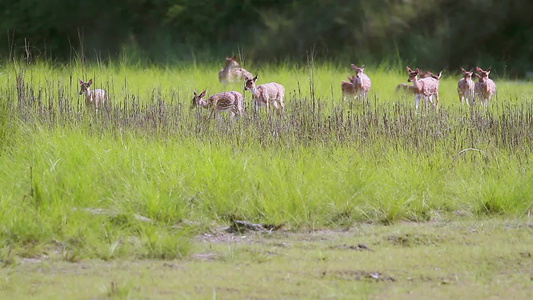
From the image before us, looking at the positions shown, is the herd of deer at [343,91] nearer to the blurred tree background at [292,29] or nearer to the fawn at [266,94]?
the fawn at [266,94]

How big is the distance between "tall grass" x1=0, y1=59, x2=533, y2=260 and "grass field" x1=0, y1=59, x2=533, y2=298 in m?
0.01

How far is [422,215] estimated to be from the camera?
6906 millimetres

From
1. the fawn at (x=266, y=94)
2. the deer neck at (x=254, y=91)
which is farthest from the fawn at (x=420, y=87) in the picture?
the deer neck at (x=254, y=91)

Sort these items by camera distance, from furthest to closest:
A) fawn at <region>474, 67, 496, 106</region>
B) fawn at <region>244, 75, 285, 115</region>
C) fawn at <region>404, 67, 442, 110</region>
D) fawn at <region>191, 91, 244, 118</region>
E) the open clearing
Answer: fawn at <region>404, 67, 442, 110</region> → fawn at <region>474, 67, 496, 106</region> → fawn at <region>244, 75, 285, 115</region> → fawn at <region>191, 91, 244, 118</region> → the open clearing

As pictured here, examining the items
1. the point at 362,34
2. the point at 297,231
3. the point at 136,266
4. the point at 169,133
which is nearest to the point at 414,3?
the point at 362,34

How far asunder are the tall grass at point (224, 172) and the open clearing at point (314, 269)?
10.5 inches

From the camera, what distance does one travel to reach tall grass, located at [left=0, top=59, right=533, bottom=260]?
19.8 ft

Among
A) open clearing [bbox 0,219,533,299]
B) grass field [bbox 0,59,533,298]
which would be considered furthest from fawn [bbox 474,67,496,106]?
open clearing [bbox 0,219,533,299]

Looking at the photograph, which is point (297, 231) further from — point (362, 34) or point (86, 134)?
point (362, 34)

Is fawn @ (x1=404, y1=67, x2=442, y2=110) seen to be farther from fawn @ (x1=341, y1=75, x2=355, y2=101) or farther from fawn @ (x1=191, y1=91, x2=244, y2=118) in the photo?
fawn @ (x1=191, y1=91, x2=244, y2=118)

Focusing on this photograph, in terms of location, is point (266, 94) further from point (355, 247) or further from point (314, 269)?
point (314, 269)

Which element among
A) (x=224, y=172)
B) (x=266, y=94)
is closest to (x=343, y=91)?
(x=266, y=94)

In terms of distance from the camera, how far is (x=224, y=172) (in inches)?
279

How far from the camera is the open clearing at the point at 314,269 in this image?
4.84 m
